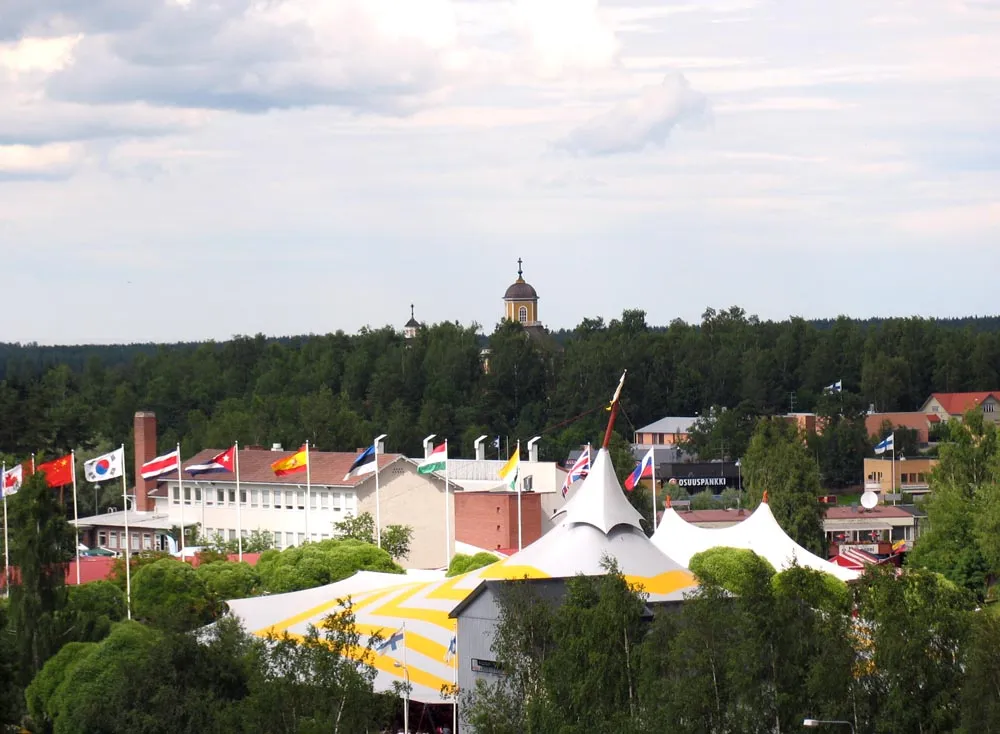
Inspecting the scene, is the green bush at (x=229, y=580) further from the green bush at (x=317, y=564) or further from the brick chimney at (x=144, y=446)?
the brick chimney at (x=144, y=446)

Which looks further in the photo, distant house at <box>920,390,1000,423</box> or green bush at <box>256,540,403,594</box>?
distant house at <box>920,390,1000,423</box>

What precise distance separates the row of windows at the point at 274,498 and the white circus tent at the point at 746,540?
27.0 m

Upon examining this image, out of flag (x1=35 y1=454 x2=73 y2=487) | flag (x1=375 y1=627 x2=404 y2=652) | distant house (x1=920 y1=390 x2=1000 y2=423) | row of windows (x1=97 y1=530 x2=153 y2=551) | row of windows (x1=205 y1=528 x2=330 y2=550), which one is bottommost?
row of windows (x1=97 y1=530 x2=153 y2=551)

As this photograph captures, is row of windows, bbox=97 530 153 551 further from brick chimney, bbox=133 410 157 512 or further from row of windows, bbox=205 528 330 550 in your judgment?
row of windows, bbox=205 528 330 550

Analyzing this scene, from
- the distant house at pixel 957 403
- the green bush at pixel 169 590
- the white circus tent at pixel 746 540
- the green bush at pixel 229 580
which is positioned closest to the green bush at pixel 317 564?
the green bush at pixel 229 580

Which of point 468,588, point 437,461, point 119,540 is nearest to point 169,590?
point 468,588

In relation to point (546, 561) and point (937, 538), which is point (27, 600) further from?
point (937, 538)

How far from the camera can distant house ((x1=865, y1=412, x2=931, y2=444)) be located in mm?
142375

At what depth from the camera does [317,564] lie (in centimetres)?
5991

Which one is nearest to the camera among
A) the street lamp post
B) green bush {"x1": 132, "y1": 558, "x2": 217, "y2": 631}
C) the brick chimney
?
the street lamp post

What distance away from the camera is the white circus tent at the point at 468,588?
150ft

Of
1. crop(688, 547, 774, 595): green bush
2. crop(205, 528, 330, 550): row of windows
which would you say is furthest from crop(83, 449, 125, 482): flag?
crop(205, 528, 330, 550): row of windows

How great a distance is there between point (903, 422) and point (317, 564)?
9417cm

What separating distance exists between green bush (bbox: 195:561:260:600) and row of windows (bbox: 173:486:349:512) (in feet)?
88.6
